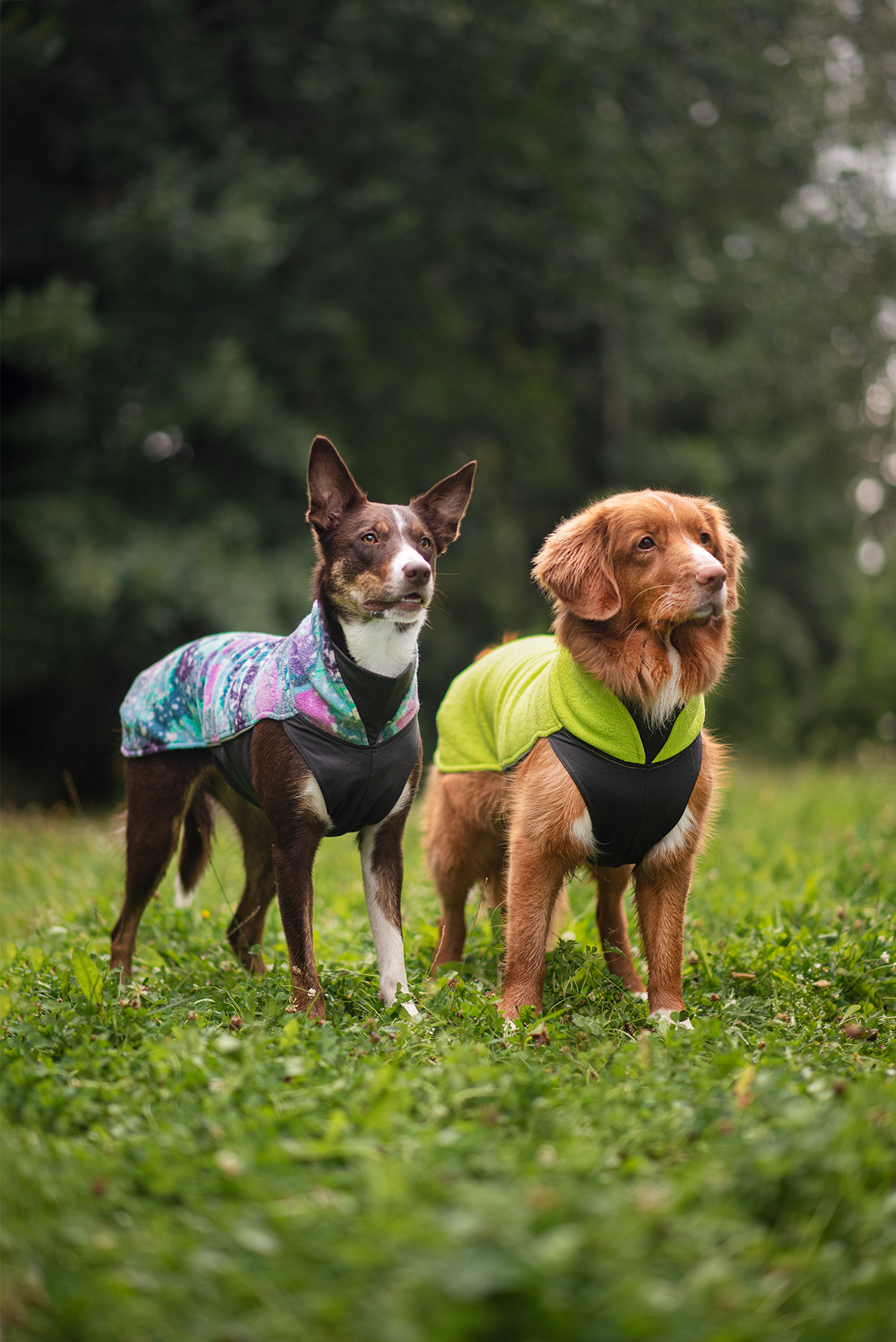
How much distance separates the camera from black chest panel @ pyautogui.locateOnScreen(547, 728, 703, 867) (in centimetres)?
381

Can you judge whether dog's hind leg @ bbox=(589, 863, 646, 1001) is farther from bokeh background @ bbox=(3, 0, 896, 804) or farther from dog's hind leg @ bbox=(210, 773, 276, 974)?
bokeh background @ bbox=(3, 0, 896, 804)

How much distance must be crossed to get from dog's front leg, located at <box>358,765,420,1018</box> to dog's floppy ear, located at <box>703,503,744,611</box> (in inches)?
57.1

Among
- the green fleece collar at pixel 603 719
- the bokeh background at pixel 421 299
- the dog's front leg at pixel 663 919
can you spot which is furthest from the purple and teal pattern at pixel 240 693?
the bokeh background at pixel 421 299

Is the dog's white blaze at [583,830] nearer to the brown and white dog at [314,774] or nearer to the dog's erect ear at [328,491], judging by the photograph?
the brown and white dog at [314,774]

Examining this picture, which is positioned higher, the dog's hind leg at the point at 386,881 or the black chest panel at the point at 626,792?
the black chest panel at the point at 626,792

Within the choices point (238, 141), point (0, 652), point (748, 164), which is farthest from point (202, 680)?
point (748, 164)

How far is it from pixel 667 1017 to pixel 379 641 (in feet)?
5.72

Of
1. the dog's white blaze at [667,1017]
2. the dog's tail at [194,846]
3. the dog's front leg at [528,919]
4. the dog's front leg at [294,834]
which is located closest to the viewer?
the dog's white blaze at [667,1017]

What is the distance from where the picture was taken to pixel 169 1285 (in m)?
2.01

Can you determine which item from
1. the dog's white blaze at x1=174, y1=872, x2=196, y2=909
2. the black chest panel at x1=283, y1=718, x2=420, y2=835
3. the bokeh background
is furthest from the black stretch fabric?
the bokeh background

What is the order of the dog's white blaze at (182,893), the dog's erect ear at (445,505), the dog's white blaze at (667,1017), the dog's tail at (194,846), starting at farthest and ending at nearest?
the dog's white blaze at (182,893)
the dog's tail at (194,846)
the dog's erect ear at (445,505)
the dog's white blaze at (667,1017)

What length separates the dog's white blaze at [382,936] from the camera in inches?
157

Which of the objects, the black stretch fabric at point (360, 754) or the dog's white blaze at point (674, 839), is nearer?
the black stretch fabric at point (360, 754)

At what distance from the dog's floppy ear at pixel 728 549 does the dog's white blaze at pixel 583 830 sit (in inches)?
37.6
